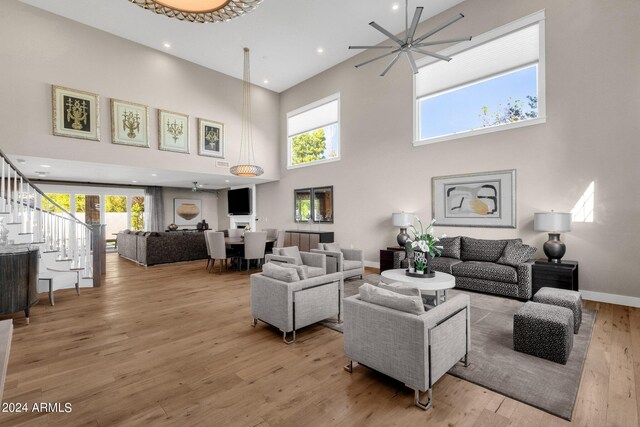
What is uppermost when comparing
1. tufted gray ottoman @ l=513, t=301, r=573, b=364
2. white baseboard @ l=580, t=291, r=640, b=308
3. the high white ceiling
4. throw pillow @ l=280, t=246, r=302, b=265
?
the high white ceiling

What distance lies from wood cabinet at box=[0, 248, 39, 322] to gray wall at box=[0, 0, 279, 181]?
9.91 ft

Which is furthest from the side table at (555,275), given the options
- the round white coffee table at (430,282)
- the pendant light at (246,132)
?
the pendant light at (246,132)

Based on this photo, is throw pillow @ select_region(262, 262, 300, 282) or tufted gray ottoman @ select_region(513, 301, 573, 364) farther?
throw pillow @ select_region(262, 262, 300, 282)

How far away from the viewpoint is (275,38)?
6.77 m

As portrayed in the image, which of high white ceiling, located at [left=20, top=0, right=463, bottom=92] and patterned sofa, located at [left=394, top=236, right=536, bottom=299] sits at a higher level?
high white ceiling, located at [left=20, top=0, right=463, bottom=92]

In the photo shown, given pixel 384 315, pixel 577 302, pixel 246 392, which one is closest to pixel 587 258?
pixel 577 302

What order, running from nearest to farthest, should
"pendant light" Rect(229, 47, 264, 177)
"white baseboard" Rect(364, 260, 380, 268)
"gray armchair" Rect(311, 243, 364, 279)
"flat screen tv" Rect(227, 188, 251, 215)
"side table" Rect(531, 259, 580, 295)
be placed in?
"side table" Rect(531, 259, 580, 295), "gray armchair" Rect(311, 243, 364, 279), "white baseboard" Rect(364, 260, 380, 268), "pendant light" Rect(229, 47, 264, 177), "flat screen tv" Rect(227, 188, 251, 215)

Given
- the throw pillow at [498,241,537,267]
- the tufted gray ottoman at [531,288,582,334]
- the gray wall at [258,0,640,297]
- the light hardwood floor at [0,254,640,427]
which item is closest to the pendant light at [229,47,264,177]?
the gray wall at [258,0,640,297]

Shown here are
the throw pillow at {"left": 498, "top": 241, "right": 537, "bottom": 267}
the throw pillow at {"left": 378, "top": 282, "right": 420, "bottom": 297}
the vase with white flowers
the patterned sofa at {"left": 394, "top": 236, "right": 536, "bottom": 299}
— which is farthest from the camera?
the throw pillow at {"left": 498, "top": 241, "right": 537, "bottom": 267}

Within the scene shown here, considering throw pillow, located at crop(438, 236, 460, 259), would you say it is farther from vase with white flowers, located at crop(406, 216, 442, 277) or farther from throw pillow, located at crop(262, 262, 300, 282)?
throw pillow, located at crop(262, 262, 300, 282)

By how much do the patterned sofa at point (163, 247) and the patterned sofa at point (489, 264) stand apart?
6340 millimetres

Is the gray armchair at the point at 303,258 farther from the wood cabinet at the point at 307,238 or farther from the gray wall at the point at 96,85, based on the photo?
the gray wall at the point at 96,85

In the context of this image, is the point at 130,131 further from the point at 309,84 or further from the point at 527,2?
the point at 527,2

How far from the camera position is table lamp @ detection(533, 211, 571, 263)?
14.0ft
